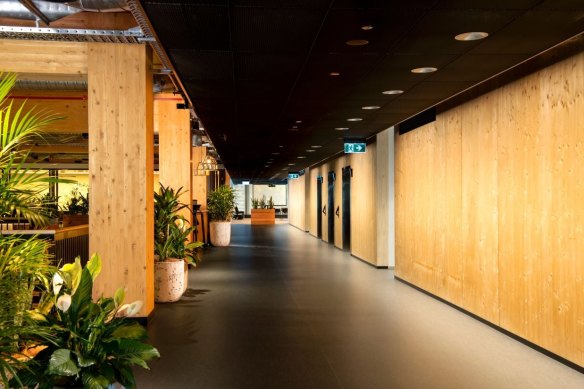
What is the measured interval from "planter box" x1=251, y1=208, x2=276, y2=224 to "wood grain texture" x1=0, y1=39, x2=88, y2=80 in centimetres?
2239

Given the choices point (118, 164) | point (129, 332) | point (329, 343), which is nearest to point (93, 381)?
point (129, 332)

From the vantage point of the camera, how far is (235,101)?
6938 mm

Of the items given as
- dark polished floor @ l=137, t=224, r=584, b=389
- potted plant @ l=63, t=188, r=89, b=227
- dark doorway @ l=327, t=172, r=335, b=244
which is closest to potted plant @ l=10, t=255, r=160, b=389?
dark polished floor @ l=137, t=224, r=584, b=389

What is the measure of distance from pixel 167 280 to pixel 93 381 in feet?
14.5

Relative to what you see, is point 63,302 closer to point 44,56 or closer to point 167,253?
point 44,56

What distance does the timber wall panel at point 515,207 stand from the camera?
4477 millimetres

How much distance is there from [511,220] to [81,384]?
14.1 feet

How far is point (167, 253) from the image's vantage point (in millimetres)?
7246

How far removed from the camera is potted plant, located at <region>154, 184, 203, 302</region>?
703 centimetres

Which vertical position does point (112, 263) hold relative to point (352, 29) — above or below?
below

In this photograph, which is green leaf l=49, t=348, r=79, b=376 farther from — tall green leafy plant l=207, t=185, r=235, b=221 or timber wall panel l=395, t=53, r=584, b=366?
tall green leafy plant l=207, t=185, r=235, b=221

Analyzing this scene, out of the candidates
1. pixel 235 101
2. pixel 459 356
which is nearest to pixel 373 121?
pixel 235 101

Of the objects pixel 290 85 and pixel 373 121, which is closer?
pixel 290 85

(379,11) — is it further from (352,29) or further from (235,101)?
(235,101)
